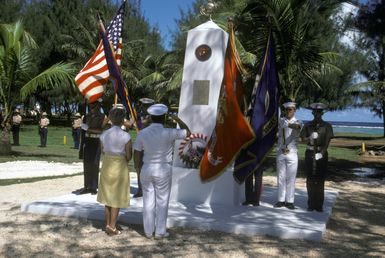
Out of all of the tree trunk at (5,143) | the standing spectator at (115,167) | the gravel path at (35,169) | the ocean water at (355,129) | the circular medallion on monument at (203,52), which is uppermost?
the circular medallion on monument at (203,52)

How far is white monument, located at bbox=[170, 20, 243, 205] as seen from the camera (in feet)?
27.9

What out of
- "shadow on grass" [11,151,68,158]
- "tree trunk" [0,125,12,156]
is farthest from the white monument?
"tree trunk" [0,125,12,156]

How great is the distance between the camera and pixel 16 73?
16578 millimetres

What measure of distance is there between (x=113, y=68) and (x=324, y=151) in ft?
12.7

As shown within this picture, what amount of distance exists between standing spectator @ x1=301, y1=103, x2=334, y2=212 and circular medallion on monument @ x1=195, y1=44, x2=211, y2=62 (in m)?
2.08

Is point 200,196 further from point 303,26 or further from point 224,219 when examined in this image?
point 303,26

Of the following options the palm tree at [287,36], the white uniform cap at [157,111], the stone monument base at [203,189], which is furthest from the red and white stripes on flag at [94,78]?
the palm tree at [287,36]

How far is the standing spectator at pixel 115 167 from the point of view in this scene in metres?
6.22

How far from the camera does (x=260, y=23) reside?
14.1 metres

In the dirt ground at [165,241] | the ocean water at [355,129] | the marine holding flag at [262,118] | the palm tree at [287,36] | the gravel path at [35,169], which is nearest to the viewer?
the dirt ground at [165,241]

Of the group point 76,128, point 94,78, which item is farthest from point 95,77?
point 76,128

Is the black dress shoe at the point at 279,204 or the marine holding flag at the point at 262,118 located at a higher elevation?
the marine holding flag at the point at 262,118

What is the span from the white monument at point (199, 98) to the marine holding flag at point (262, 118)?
1.45 metres

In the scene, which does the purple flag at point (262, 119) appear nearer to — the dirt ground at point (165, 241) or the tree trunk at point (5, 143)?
the dirt ground at point (165, 241)
